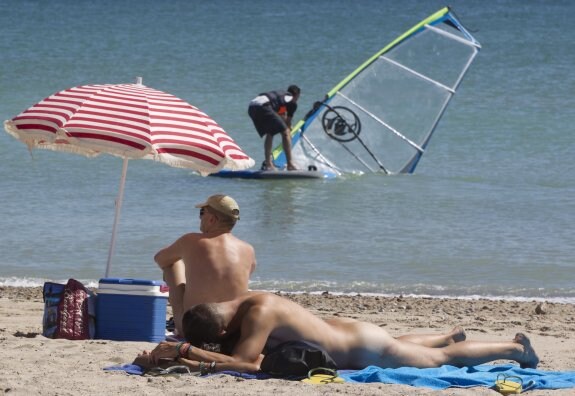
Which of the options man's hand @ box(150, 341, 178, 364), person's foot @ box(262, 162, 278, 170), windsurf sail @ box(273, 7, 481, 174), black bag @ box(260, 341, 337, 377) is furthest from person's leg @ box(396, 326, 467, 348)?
windsurf sail @ box(273, 7, 481, 174)

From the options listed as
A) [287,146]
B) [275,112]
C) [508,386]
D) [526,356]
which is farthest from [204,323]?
[287,146]

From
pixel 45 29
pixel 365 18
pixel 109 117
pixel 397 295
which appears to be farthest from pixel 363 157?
pixel 365 18

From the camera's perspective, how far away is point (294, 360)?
19.5 ft

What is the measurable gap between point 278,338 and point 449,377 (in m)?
0.79

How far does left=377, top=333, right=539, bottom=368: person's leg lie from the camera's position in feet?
20.6

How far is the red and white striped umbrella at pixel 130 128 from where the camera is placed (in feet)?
22.7

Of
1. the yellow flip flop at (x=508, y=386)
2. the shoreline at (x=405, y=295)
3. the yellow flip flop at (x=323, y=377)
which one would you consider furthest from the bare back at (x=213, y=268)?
the shoreline at (x=405, y=295)

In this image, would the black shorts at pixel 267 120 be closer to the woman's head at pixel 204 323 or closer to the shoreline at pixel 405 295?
the shoreline at pixel 405 295

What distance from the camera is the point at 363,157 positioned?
15.4m

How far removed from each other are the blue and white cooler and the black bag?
117 centimetres

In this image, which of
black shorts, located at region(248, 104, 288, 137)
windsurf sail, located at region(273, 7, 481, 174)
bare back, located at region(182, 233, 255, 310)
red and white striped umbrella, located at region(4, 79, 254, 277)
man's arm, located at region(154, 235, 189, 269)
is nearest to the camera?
bare back, located at region(182, 233, 255, 310)

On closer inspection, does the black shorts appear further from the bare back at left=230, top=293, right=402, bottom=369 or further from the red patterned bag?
the bare back at left=230, top=293, right=402, bottom=369

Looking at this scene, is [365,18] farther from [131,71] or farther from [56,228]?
[56,228]

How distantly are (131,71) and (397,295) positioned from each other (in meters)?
20.8
